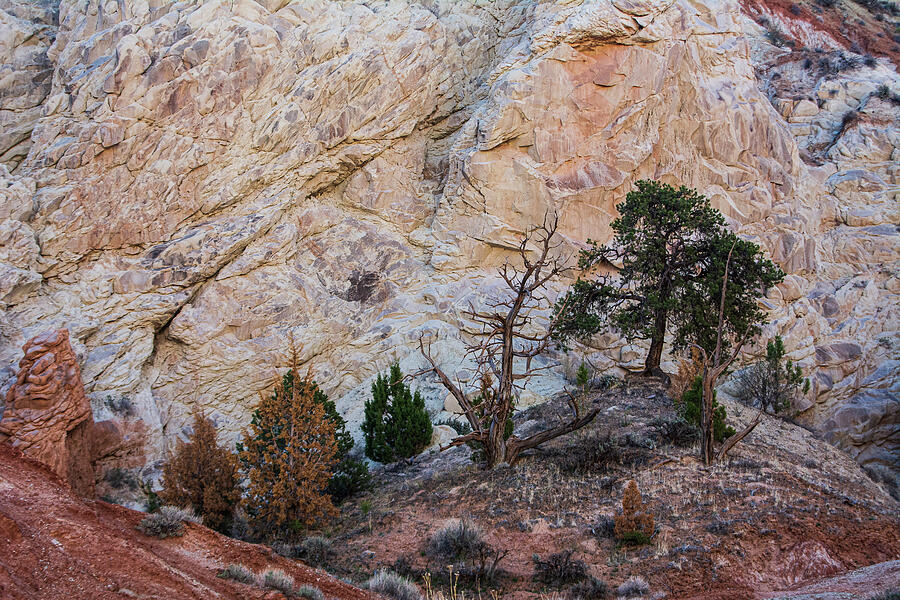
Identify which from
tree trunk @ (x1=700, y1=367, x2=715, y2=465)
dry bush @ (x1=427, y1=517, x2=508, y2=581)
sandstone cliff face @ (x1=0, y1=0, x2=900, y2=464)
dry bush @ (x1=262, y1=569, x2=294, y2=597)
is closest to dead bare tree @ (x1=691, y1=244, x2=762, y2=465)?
tree trunk @ (x1=700, y1=367, x2=715, y2=465)

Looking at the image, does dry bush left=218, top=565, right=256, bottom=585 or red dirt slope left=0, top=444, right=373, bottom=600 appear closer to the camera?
red dirt slope left=0, top=444, right=373, bottom=600

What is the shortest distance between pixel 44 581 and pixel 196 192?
21832mm

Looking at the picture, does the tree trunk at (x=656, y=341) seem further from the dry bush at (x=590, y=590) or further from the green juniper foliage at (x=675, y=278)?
the dry bush at (x=590, y=590)

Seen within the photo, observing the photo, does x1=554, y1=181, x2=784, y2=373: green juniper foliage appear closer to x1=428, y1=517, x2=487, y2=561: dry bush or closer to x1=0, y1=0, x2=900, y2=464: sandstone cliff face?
x1=0, y1=0, x2=900, y2=464: sandstone cliff face

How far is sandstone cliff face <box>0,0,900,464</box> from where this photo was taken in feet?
80.0

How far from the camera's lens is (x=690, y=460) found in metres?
12.9

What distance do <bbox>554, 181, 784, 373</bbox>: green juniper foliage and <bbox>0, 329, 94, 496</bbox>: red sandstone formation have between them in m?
14.1

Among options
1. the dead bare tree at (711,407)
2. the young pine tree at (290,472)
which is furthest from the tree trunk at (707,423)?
the young pine tree at (290,472)

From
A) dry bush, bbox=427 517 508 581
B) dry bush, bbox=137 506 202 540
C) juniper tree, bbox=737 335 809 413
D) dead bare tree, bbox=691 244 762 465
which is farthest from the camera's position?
juniper tree, bbox=737 335 809 413

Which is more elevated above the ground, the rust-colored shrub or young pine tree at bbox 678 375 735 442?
young pine tree at bbox 678 375 735 442

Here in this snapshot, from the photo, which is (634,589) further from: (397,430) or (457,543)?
(397,430)

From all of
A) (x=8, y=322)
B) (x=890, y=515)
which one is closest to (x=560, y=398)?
(x=890, y=515)

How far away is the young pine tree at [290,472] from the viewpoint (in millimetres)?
12031

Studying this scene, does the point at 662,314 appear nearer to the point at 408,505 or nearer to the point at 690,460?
the point at 690,460
